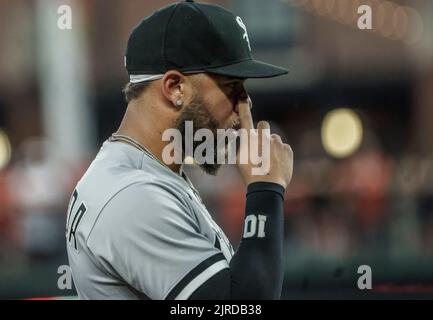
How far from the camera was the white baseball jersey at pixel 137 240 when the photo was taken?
241cm

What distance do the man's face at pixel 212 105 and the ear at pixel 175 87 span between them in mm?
22

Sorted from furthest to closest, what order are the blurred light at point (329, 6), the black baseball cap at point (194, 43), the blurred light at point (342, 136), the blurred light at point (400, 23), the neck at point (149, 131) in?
the blurred light at point (329, 6)
the blurred light at point (400, 23)
the blurred light at point (342, 136)
the neck at point (149, 131)
the black baseball cap at point (194, 43)

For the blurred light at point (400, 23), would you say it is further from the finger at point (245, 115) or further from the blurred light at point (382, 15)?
the finger at point (245, 115)

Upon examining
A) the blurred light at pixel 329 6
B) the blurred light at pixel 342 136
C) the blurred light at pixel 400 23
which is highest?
the blurred light at pixel 329 6

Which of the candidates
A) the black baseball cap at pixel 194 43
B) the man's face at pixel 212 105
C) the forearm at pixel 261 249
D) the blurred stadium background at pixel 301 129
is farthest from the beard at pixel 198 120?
the blurred stadium background at pixel 301 129

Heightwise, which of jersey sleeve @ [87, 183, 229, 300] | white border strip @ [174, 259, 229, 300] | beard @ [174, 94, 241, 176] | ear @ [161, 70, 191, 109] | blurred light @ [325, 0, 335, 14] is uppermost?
blurred light @ [325, 0, 335, 14]

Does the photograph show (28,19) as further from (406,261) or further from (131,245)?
(131,245)

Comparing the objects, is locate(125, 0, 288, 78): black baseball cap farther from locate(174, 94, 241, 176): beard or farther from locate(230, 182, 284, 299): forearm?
locate(230, 182, 284, 299): forearm

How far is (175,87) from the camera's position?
2.65 metres

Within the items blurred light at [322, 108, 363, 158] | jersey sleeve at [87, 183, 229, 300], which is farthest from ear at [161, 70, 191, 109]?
blurred light at [322, 108, 363, 158]

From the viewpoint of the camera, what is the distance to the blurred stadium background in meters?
9.16

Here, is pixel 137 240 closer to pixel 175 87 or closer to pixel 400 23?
pixel 175 87
